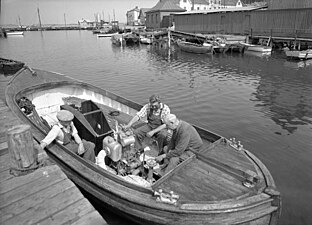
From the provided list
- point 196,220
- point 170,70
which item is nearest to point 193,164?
point 196,220

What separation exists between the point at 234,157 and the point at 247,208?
1886mm

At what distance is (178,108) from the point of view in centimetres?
1475

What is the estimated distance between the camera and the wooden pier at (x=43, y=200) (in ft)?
13.0

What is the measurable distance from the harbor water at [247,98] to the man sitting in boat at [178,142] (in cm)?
184

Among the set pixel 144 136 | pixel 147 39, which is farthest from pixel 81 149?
pixel 147 39

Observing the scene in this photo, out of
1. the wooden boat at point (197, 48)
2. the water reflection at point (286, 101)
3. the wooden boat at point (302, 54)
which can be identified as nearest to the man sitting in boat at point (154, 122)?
the water reflection at point (286, 101)

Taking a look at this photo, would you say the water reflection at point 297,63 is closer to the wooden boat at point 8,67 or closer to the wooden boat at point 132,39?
the wooden boat at point 8,67

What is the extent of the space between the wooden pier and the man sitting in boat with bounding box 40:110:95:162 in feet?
2.29

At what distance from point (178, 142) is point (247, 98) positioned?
1198cm

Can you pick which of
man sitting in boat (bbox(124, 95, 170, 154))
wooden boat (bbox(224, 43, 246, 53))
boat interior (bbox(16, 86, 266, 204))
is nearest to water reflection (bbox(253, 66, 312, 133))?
boat interior (bbox(16, 86, 266, 204))

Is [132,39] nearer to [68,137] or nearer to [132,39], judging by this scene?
[132,39]

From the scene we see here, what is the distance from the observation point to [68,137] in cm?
636

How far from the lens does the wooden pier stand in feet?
13.0

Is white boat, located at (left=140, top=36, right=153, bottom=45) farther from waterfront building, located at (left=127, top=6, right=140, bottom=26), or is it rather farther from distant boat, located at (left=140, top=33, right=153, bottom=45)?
waterfront building, located at (left=127, top=6, right=140, bottom=26)
